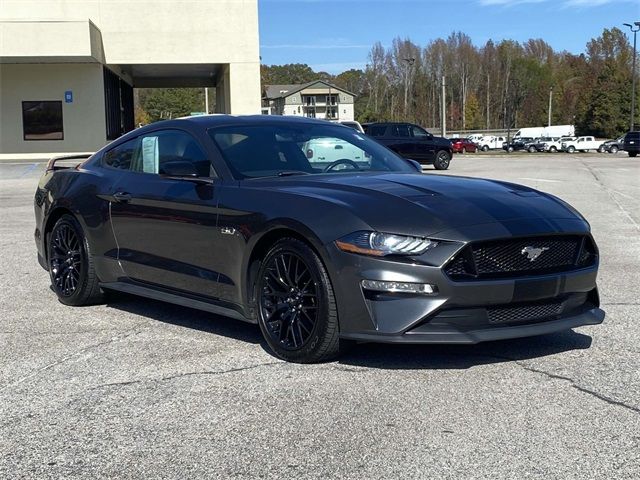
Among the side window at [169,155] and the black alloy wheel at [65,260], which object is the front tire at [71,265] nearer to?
the black alloy wheel at [65,260]

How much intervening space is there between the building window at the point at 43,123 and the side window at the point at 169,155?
102 feet

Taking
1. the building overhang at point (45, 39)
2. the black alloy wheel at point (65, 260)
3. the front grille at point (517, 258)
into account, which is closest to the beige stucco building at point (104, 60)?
the building overhang at point (45, 39)

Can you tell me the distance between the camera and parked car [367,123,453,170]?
28781 millimetres

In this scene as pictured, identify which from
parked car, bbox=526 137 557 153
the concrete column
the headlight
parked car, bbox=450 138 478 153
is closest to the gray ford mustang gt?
the headlight

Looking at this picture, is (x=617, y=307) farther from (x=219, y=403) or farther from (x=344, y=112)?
(x=344, y=112)

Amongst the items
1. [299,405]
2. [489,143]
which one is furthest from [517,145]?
[299,405]

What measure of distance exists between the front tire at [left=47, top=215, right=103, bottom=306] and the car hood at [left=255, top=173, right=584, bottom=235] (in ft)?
6.71

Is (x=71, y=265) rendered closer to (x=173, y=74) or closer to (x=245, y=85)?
(x=245, y=85)

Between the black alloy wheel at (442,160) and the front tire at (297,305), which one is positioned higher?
the black alloy wheel at (442,160)

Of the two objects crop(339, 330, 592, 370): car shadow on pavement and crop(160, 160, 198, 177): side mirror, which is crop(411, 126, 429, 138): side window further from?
crop(160, 160, 198, 177): side mirror

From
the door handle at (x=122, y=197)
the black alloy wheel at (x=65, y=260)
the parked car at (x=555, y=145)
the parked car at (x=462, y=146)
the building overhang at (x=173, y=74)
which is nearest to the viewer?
the door handle at (x=122, y=197)

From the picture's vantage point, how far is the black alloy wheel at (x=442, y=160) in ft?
95.2

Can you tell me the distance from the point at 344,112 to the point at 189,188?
134 m

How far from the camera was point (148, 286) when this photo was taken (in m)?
5.67
